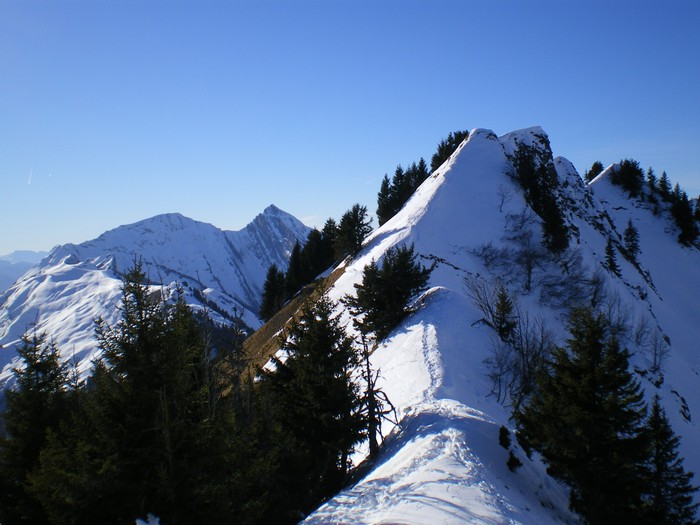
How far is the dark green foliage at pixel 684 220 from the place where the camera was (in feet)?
234

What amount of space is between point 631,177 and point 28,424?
3891 inches

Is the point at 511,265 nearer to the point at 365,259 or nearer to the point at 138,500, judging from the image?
the point at 365,259

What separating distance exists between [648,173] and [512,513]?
3894 inches

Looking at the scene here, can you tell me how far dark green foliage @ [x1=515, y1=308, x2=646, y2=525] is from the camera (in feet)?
38.5

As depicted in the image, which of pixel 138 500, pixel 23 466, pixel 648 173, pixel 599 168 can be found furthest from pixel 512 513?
pixel 599 168

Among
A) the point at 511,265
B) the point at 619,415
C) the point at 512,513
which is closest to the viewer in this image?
the point at 512,513

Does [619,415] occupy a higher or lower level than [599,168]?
lower

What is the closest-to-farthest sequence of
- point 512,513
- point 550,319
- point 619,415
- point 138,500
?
point 138,500, point 512,513, point 619,415, point 550,319

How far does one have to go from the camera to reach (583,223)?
177 ft

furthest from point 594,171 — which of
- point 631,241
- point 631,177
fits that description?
point 631,241

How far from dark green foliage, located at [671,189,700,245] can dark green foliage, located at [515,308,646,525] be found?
7708 centimetres

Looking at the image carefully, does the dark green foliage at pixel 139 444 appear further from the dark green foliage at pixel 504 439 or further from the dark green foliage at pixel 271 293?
the dark green foliage at pixel 271 293

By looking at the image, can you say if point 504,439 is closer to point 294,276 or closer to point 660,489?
point 660,489

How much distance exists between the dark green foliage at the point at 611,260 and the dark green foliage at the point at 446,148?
114ft
